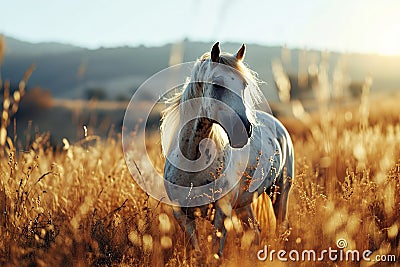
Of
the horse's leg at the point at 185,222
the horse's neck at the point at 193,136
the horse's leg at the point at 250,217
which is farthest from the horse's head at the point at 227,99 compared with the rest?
the horse's leg at the point at 250,217

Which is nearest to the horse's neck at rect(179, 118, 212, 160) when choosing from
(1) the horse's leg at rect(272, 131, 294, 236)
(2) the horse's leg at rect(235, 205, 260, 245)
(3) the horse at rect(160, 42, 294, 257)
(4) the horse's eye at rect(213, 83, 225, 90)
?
(3) the horse at rect(160, 42, 294, 257)

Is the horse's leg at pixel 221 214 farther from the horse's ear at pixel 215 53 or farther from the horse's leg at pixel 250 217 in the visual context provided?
the horse's ear at pixel 215 53

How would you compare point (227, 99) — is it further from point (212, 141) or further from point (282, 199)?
point (282, 199)

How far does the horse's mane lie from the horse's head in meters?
0.04

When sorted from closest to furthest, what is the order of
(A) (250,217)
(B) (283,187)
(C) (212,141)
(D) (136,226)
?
(C) (212,141) < (D) (136,226) < (A) (250,217) < (B) (283,187)

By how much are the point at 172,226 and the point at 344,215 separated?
139 centimetres

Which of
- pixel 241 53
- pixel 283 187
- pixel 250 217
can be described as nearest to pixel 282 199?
pixel 283 187

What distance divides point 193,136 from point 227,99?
452 millimetres

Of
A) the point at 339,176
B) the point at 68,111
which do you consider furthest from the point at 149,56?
the point at 339,176

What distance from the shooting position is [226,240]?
3.17 m

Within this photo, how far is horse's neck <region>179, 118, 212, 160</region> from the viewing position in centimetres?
295

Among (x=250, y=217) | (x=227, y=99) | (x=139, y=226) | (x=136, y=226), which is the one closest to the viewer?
(x=227, y=99)

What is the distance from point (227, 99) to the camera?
2.67 m

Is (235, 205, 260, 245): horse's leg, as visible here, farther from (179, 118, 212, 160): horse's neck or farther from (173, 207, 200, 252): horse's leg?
(179, 118, 212, 160): horse's neck
